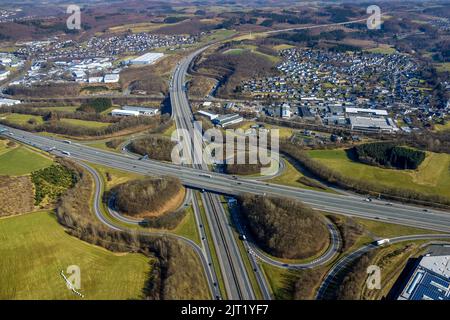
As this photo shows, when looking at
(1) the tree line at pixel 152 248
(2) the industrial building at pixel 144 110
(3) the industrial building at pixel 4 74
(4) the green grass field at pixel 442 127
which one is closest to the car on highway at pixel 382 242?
(1) the tree line at pixel 152 248

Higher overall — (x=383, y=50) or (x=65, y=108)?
(x=383, y=50)

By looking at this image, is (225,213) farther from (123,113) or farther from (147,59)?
(147,59)

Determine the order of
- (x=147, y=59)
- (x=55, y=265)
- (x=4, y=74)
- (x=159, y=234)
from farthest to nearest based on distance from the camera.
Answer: (x=147, y=59), (x=4, y=74), (x=159, y=234), (x=55, y=265)

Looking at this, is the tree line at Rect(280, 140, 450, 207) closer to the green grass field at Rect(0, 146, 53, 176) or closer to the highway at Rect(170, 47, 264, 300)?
the highway at Rect(170, 47, 264, 300)

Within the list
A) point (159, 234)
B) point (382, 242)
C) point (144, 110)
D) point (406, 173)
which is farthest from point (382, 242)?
point (144, 110)

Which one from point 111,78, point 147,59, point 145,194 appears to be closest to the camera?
point 145,194

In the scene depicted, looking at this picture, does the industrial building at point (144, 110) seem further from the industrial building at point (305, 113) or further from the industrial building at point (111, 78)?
the industrial building at point (305, 113)

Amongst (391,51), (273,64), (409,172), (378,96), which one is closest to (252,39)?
(273,64)
